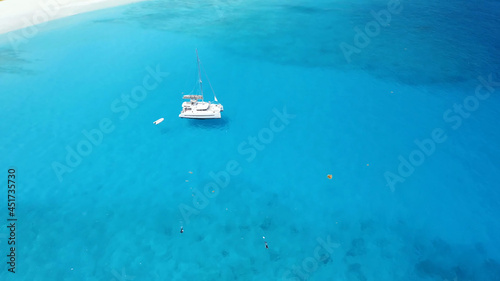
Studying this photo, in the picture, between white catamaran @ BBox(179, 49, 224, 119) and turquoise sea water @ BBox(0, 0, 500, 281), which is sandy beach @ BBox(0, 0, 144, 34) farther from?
white catamaran @ BBox(179, 49, 224, 119)

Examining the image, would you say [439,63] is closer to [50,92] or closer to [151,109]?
[151,109]

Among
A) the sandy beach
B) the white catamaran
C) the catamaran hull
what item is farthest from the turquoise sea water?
the sandy beach

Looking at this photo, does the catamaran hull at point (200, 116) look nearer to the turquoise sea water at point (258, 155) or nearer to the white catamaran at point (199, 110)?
the white catamaran at point (199, 110)

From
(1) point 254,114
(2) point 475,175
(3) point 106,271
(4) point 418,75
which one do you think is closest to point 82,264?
(3) point 106,271

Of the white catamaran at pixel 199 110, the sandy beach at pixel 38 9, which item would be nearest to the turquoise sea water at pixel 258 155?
the white catamaran at pixel 199 110

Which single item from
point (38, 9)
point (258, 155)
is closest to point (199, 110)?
point (258, 155)

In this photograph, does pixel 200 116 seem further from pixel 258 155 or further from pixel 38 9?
pixel 38 9
